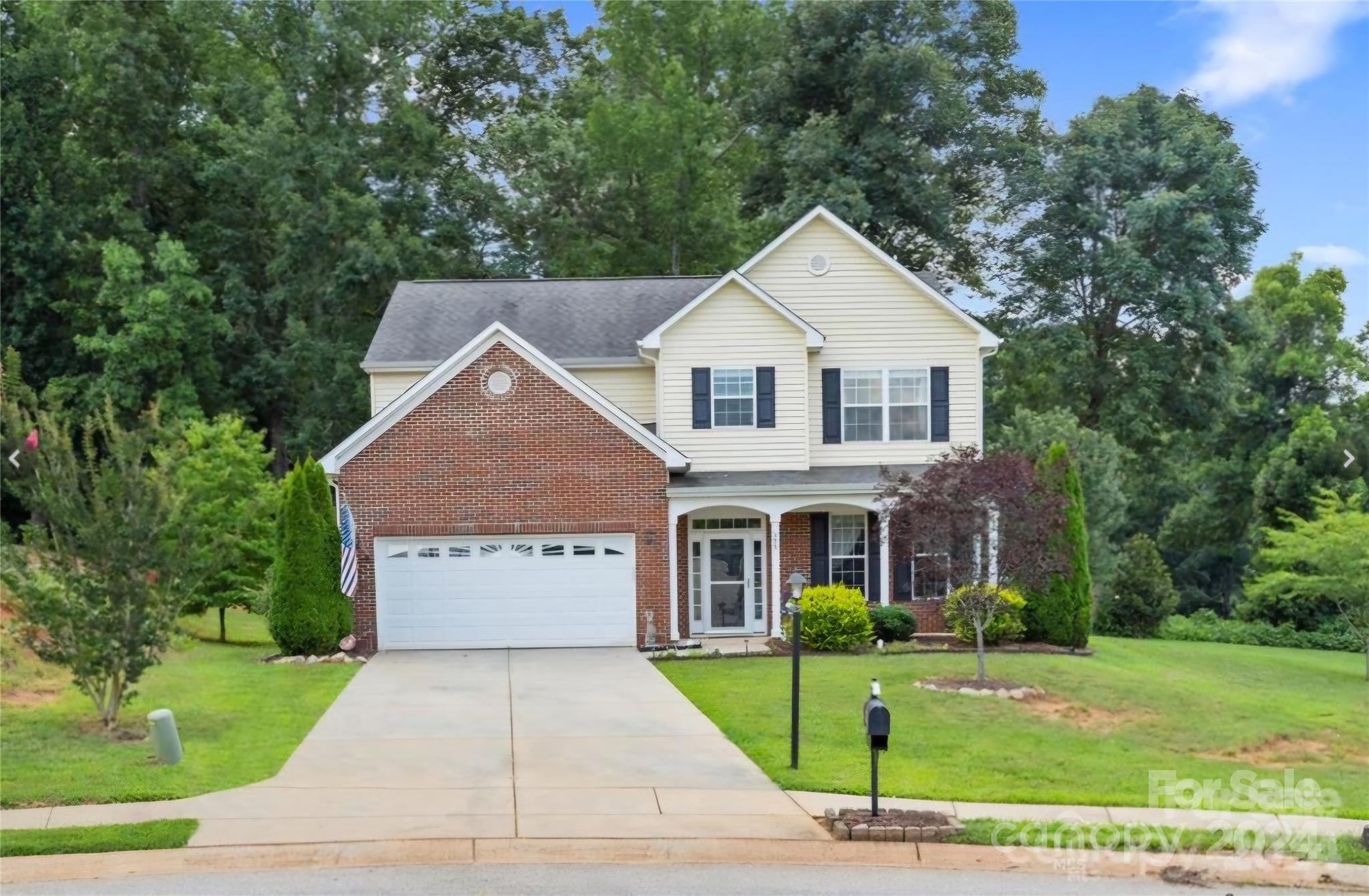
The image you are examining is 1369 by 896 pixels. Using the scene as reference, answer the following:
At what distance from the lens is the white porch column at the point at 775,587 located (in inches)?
918

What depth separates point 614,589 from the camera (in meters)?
22.6

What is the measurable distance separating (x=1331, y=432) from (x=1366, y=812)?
1062 inches

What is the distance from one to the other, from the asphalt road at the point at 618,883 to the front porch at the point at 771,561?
13.3 meters

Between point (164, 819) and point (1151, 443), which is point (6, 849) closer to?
point (164, 819)

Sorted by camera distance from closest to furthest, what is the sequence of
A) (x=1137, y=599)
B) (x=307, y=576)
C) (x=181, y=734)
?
(x=181, y=734) → (x=307, y=576) → (x=1137, y=599)

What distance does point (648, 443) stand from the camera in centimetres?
2238

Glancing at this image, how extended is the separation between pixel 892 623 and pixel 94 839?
1475 cm

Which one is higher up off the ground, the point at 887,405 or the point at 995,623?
the point at 887,405

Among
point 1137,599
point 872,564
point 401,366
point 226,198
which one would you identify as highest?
point 226,198

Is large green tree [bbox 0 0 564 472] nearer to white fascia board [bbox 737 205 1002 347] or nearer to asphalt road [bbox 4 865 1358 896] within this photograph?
white fascia board [bbox 737 205 1002 347]

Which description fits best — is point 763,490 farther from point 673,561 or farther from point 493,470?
point 493,470

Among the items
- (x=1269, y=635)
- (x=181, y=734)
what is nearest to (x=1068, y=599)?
(x=1269, y=635)

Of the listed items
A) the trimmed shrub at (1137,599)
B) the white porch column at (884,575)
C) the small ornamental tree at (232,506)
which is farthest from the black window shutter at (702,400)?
the trimmed shrub at (1137,599)

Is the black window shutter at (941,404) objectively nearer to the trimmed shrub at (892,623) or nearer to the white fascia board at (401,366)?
the trimmed shrub at (892,623)
